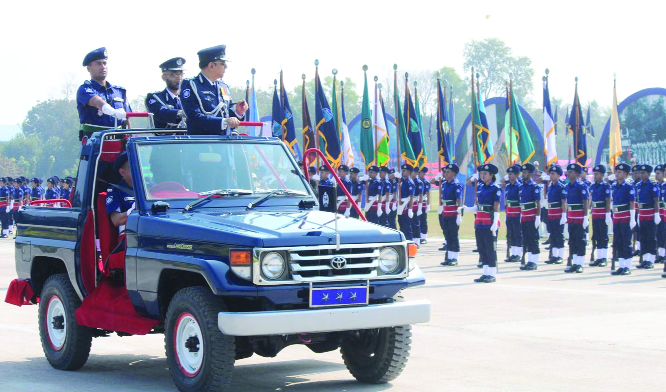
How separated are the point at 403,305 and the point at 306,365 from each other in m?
1.90

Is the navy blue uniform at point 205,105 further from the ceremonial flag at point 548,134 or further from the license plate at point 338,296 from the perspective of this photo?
the ceremonial flag at point 548,134

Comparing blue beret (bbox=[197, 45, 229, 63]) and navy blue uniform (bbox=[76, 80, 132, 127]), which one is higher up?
blue beret (bbox=[197, 45, 229, 63])

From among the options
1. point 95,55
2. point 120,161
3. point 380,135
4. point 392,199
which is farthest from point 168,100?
point 380,135

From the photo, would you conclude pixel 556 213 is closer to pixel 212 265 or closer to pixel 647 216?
pixel 647 216

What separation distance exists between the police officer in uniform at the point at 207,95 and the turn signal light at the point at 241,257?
1969mm

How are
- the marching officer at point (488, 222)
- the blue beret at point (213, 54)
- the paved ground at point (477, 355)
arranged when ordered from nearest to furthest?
the paved ground at point (477, 355), the blue beret at point (213, 54), the marching officer at point (488, 222)

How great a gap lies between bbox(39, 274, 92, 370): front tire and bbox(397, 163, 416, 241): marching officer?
17.4 metres

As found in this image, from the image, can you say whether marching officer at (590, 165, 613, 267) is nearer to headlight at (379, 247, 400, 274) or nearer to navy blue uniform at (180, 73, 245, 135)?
navy blue uniform at (180, 73, 245, 135)

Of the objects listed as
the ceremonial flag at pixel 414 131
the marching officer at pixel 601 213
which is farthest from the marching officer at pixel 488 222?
the ceremonial flag at pixel 414 131

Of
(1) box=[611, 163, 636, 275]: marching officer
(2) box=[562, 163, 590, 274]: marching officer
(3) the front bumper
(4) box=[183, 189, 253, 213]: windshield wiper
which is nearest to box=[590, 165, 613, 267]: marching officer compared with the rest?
(2) box=[562, 163, 590, 274]: marching officer

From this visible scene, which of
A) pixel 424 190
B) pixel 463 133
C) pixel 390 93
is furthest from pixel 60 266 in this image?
pixel 390 93

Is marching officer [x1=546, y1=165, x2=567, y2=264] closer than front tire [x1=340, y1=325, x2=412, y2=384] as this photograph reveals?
No

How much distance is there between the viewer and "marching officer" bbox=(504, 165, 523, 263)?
20.0m

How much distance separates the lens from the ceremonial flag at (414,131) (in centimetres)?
2906
